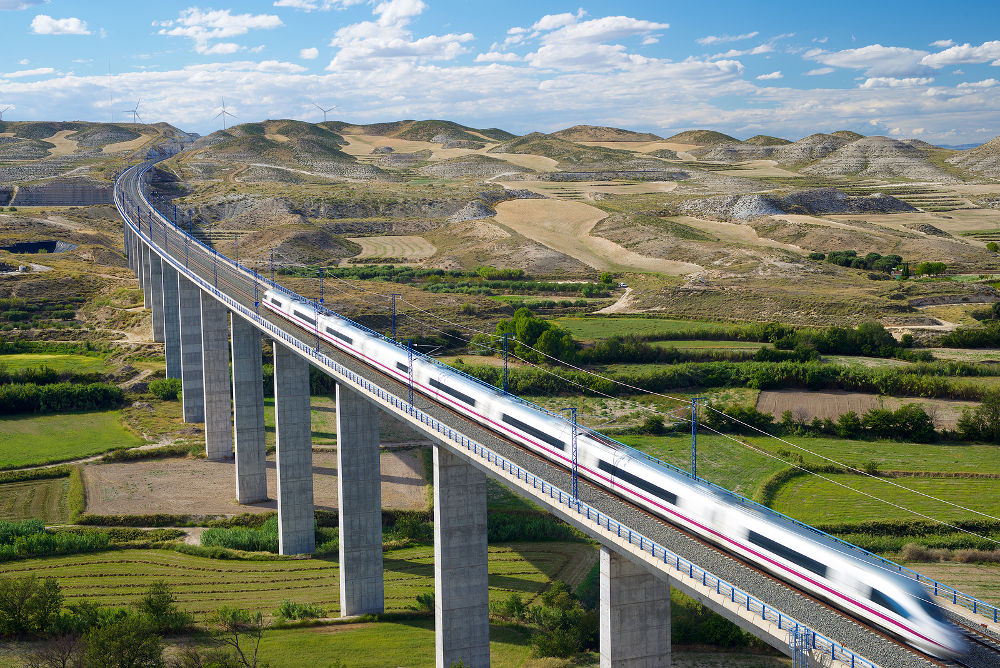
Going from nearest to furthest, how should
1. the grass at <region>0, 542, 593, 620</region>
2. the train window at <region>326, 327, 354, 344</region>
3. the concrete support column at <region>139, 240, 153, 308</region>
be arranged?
the grass at <region>0, 542, 593, 620</region>, the train window at <region>326, 327, 354, 344</region>, the concrete support column at <region>139, 240, 153, 308</region>

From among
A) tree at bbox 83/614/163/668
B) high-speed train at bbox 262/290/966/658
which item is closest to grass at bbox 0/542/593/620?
tree at bbox 83/614/163/668

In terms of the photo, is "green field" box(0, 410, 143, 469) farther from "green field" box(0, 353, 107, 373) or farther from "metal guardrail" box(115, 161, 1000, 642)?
"metal guardrail" box(115, 161, 1000, 642)

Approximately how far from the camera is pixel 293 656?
3862 centimetres

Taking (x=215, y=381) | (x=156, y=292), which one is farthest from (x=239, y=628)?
(x=156, y=292)

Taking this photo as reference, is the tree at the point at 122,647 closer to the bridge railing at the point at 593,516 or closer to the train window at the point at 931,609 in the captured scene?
the bridge railing at the point at 593,516

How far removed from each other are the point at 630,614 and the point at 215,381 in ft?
165

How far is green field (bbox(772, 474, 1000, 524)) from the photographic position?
5088 cm

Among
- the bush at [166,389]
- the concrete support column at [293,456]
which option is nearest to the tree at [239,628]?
the concrete support column at [293,456]

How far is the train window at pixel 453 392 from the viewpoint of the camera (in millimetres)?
40281

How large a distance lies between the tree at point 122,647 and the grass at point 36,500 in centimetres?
2287

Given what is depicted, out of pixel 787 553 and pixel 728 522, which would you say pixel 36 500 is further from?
pixel 787 553

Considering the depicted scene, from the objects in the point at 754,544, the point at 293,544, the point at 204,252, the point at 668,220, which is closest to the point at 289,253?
the point at 204,252

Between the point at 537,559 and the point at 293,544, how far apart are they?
14852 millimetres

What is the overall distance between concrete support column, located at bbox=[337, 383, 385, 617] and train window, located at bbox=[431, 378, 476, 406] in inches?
168
